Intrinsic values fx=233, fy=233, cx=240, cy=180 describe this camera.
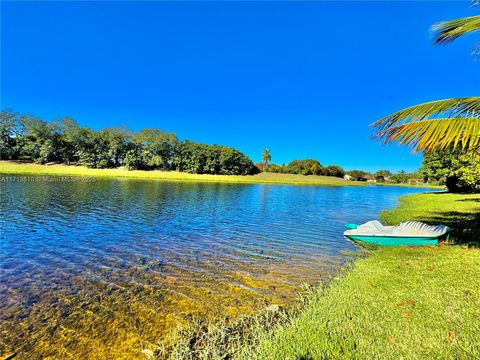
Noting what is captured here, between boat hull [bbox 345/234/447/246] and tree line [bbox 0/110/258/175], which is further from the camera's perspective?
tree line [bbox 0/110/258/175]

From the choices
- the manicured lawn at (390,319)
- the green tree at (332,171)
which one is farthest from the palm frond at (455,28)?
the green tree at (332,171)

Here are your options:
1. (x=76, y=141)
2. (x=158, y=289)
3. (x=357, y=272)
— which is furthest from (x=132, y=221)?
(x=76, y=141)

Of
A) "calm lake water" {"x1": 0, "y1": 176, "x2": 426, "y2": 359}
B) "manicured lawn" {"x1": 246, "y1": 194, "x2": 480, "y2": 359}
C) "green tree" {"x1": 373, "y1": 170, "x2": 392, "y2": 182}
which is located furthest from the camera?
"green tree" {"x1": 373, "y1": 170, "x2": 392, "y2": 182}

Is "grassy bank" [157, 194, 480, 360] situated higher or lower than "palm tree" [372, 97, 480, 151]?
lower

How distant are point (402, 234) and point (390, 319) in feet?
21.9

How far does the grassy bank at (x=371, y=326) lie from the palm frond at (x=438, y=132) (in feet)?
10.2

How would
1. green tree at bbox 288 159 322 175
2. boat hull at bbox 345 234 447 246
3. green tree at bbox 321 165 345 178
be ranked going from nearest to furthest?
boat hull at bbox 345 234 447 246, green tree at bbox 288 159 322 175, green tree at bbox 321 165 345 178

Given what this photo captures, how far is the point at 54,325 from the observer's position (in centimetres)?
460

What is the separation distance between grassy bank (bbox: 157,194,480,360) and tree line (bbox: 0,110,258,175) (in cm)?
8725

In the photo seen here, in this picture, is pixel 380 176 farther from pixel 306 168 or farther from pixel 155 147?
pixel 155 147

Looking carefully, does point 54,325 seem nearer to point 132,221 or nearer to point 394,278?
point 394,278

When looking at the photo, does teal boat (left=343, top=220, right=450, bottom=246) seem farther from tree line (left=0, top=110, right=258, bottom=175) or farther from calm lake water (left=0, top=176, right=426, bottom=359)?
tree line (left=0, top=110, right=258, bottom=175)

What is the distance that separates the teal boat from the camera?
353 inches

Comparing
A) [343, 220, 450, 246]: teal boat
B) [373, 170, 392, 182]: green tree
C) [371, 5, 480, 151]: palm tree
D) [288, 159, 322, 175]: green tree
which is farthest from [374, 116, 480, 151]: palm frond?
[373, 170, 392, 182]: green tree
